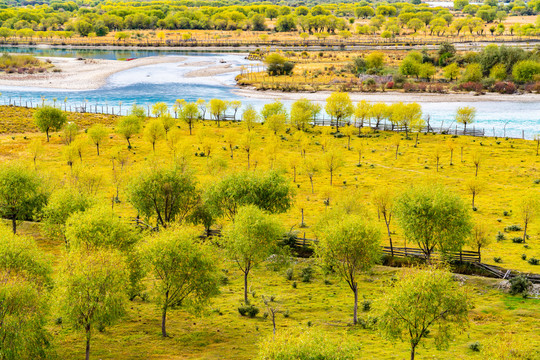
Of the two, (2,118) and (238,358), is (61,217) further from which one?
(2,118)

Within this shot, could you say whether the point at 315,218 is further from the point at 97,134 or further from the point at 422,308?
the point at 97,134

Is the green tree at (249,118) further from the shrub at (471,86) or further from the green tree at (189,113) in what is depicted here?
the shrub at (471,86)

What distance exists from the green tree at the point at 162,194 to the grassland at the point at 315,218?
419 cm

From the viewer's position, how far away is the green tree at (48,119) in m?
103

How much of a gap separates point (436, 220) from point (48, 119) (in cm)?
7989

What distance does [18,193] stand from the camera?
187 ft

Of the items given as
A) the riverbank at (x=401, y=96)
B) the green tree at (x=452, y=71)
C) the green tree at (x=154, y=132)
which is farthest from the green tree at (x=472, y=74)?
the green tree at (x=154, y=132)

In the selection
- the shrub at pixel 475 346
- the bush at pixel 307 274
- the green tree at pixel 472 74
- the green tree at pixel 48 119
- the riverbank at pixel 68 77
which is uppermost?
the green tree at pixel 472 74

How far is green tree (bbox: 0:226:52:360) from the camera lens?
3209 centimetres

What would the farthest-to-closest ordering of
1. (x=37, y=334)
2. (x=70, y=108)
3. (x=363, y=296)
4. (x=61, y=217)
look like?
(x=70, y=108) → (x=61, y=217) → (x=363, y=296) → (x=37, y=334)

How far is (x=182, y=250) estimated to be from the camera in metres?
40.8

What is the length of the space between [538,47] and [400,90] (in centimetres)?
5690

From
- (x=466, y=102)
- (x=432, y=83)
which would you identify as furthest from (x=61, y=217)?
(x=432, y=83)

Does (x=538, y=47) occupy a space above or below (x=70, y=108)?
above
